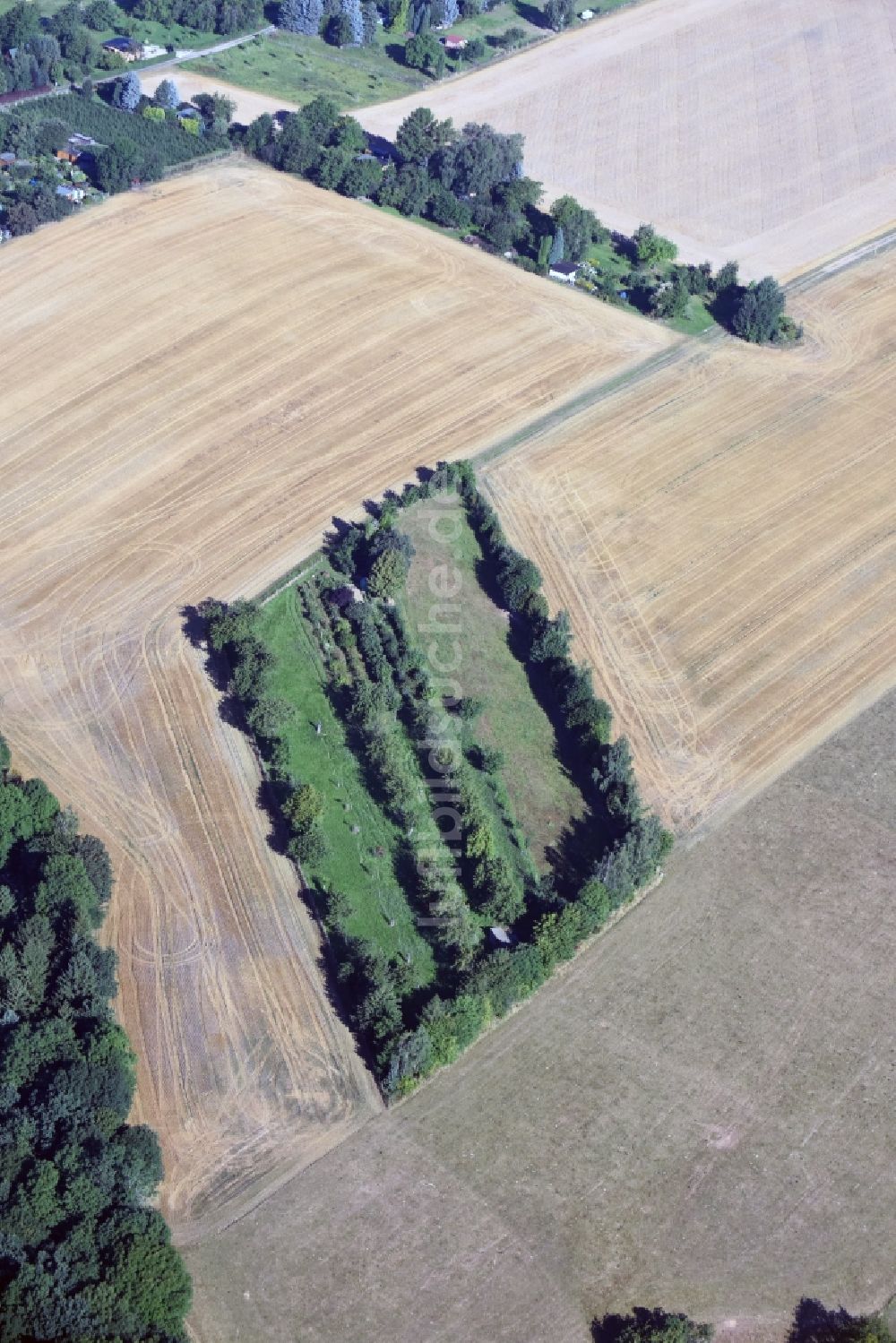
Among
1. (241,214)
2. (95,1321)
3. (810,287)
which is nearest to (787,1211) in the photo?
(95,1321)

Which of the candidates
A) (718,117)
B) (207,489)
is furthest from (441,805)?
(718,117)

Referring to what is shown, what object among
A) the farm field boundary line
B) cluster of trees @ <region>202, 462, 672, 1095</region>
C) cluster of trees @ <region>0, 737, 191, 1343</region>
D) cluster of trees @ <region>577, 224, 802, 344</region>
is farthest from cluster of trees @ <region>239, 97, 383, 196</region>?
cluster of trees @ <region>0, 737, 191, 1343</region>

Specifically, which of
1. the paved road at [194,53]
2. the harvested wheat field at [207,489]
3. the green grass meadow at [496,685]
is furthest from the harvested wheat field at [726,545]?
the paved road at [194,53]

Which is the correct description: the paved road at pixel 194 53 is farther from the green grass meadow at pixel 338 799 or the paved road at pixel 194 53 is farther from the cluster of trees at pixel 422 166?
the green grass meadow at pixel 338 799

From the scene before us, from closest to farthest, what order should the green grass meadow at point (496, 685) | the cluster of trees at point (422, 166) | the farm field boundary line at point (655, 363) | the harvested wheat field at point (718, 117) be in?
the green grass meadow at point (496, 685) < the farm field boundary line at point (655, 363) < the cluster of trees at point (422, 166) < the harvested wheat field at point (718, 117)

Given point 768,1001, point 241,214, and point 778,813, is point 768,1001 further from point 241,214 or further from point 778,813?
point 241,214

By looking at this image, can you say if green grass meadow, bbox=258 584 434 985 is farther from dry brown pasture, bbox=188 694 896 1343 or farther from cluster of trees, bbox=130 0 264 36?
cluster of trees, bbox=130 0 264 36

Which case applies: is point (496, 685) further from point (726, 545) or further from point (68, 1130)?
point (68, 1130)
